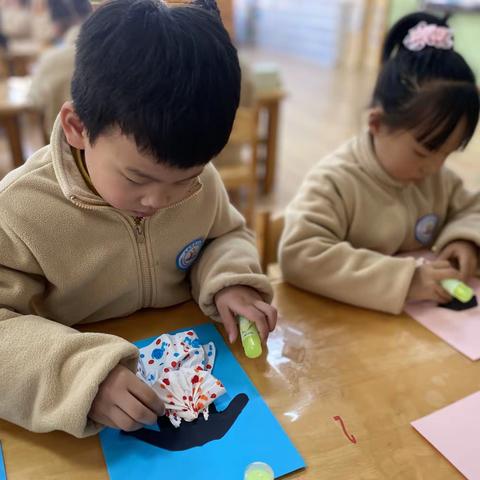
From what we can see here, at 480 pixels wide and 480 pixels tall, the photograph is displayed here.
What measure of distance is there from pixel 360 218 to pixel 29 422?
2.23 feet

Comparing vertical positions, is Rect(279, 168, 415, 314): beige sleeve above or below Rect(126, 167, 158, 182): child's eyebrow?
below

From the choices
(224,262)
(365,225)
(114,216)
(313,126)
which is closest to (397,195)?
(365,225)

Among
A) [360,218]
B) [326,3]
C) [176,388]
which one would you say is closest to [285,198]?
[360,218]

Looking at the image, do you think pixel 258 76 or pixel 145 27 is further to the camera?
pixel 258 76

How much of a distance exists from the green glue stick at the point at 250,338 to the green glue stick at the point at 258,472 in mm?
150

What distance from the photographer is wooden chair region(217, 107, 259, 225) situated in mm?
1929

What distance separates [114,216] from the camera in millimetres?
645

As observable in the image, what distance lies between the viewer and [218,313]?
713 millimetres

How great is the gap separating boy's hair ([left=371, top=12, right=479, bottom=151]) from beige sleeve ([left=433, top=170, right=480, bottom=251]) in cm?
18

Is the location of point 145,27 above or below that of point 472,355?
above

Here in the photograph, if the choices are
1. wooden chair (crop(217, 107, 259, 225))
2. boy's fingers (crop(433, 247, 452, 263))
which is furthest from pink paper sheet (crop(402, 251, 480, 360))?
wooden chair (crop(217, 107, 259, 225))

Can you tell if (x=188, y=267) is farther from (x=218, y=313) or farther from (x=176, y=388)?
(x=176, y=388)

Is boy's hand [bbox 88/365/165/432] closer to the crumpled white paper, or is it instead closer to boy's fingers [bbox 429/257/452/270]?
the crumpled white paper

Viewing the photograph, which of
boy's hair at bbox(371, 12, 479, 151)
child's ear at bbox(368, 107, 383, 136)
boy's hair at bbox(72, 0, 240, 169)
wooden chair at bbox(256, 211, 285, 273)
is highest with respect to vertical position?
boy's hair at bbox(72, 0, 240, 169)
